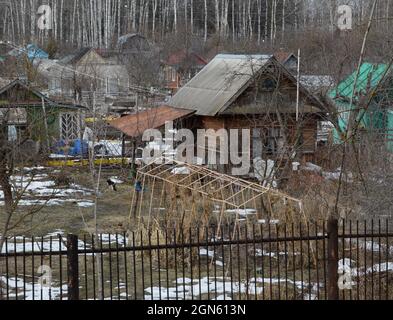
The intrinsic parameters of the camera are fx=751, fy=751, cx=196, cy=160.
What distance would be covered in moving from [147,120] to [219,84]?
98.3 inches

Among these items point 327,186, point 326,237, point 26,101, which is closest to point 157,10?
point 26,101

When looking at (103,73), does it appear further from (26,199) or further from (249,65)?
(26,199)

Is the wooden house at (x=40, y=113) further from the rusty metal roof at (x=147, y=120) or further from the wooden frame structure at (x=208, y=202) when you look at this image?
the wooden frame structure at (x=208, y=202)

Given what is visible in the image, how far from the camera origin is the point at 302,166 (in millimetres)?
20688

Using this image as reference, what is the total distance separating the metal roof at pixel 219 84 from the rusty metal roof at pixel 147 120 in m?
0.49

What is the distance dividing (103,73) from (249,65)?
1012 inches

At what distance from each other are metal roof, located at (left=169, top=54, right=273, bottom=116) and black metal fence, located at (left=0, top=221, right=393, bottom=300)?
27.3 ft

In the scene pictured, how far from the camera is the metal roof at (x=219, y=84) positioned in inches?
863

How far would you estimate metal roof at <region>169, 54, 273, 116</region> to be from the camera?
21.9 metres

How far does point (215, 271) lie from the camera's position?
817 cm

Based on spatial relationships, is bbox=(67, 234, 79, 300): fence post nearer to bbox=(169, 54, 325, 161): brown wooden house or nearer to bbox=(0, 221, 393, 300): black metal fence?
bbox=(0, 221, 393, 300): black metal fence

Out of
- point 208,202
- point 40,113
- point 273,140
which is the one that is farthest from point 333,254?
point 40,113

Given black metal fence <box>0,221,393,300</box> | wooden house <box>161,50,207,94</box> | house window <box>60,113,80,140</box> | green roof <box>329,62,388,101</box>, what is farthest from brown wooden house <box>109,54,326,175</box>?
wooden house <box>161,50,207,94</box>

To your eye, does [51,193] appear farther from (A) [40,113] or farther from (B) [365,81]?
(B) [365,81]
